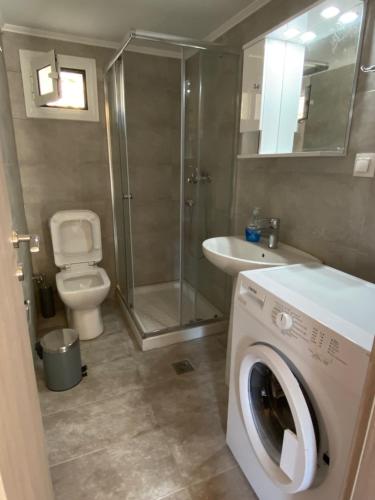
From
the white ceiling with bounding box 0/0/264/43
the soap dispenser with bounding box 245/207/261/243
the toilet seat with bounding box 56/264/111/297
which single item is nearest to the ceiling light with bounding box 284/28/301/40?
the white ceiling with bounding box 0/0/264/43

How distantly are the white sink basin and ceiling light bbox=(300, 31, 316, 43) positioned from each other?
42.6 inches

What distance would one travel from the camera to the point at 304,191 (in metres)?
1.67

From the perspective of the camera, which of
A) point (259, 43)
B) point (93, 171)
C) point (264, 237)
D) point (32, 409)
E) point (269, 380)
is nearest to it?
point (32, 409)

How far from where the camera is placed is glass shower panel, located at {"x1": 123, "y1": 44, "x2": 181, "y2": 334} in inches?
101

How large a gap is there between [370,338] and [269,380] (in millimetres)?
519

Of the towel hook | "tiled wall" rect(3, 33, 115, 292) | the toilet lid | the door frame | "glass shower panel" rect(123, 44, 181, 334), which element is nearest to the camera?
the door frame

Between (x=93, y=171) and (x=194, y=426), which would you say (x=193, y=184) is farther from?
(x=194, y=426)

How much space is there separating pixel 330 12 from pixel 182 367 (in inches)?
83.9

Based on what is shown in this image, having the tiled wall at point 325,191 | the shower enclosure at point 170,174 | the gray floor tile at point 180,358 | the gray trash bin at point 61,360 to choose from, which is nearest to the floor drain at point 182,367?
the gray floor tile at point 180,358

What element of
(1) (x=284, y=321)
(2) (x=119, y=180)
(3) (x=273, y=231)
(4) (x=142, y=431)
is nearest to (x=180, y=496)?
(4) (x=142, y=431)

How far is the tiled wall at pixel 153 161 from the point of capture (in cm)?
260

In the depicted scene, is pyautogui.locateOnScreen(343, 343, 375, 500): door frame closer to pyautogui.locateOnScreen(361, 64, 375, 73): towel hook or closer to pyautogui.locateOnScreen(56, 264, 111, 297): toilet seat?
pyautogui.locateOnScreen(361, 64, 375, 73): towel hook

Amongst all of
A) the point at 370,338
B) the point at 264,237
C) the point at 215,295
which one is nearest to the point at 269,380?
the point at 370,338

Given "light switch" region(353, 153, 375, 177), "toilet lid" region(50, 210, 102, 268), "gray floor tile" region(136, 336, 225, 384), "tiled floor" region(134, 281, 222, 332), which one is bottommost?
"gray floor tile" region(136, 336, 225, 384)
